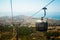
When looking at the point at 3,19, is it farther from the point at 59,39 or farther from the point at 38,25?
the point at 38,25

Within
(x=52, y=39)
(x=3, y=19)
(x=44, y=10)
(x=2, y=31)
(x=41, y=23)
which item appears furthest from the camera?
(x=3, y=19)

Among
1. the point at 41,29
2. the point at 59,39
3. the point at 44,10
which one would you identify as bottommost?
the point at 59,39

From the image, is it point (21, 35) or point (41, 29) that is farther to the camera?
point (21, 35)

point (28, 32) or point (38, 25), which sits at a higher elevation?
point (38, 25)

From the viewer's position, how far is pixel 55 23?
28.7 metres

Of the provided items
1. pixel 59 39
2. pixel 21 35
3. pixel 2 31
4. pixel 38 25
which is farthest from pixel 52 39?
pixel 38 25

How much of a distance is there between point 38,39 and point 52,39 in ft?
4.13

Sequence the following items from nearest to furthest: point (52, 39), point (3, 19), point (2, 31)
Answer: point (52, 39) < point (2, 31) < point (3, 19)

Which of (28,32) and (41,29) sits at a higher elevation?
(41,29)

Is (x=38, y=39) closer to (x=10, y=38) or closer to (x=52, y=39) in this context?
(x=52, y=39)

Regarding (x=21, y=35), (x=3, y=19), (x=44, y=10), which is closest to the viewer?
(x=44, y=10)

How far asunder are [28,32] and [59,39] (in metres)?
4.03

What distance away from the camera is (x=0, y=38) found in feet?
53.7

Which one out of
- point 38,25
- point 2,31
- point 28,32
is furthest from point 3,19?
point 38,25
